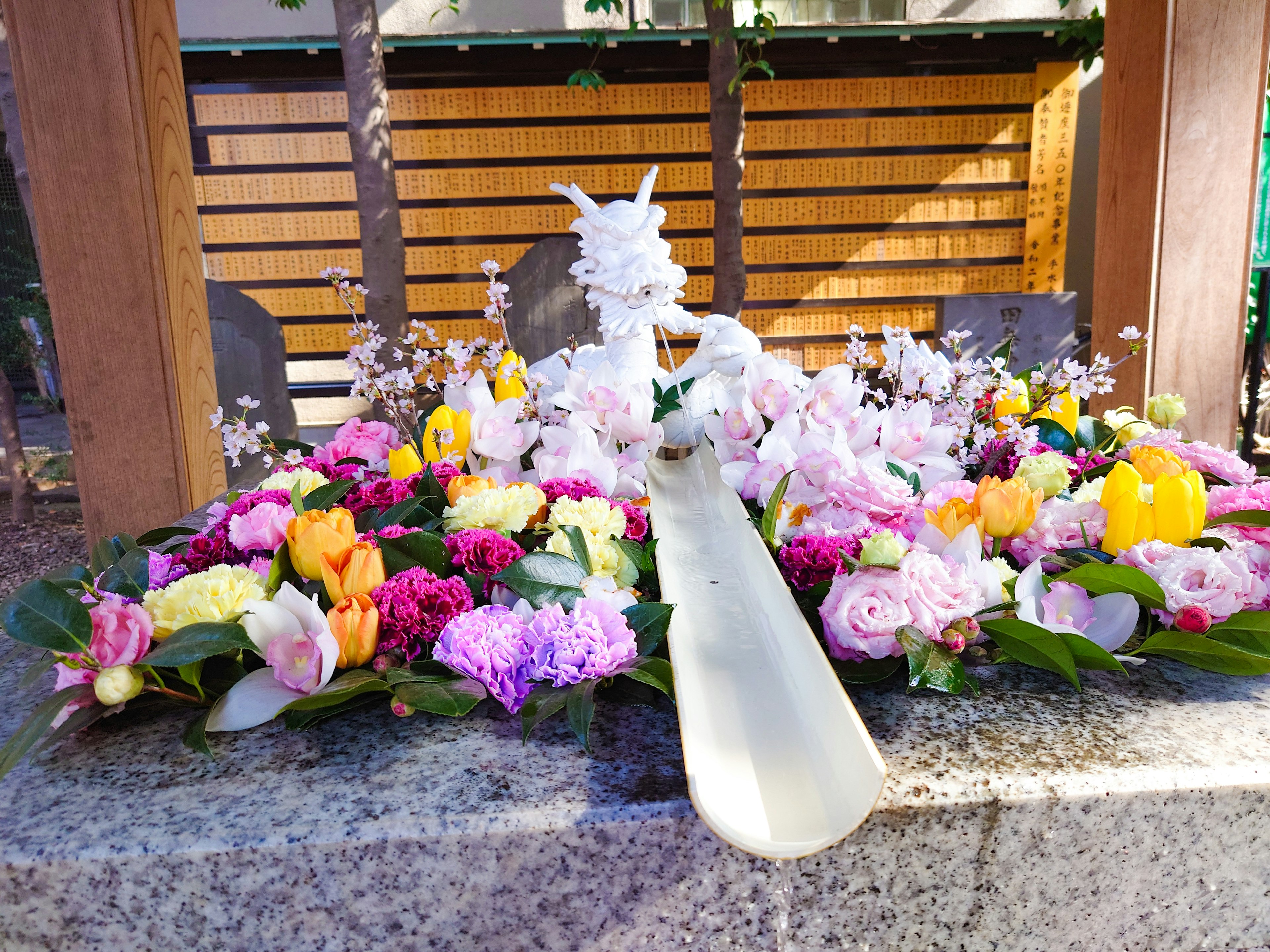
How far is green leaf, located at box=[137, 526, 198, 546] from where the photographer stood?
121 centimetres

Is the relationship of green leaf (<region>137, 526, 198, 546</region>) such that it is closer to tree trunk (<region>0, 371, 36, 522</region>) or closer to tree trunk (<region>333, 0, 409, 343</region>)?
tree trunk (<region>333, 0, 409, 343</region>)

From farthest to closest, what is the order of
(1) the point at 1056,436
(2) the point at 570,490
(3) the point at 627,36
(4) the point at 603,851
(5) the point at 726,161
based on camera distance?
(3) the point at 627,36 → (5) the point at 726,161 → (1) the point at 1056,436 → (2) the point at 570,490 → (4) the point at 603,851

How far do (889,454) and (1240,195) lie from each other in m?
1.23

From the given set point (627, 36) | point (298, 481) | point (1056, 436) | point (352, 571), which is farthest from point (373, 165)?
point (352, 571)

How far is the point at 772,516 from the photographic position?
1.04 m

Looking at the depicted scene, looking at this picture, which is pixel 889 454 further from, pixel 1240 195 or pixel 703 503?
pixel 1240 195

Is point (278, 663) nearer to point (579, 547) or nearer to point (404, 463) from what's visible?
point (579, 547)

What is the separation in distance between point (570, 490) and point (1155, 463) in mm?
764

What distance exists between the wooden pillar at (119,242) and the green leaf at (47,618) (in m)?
1.14

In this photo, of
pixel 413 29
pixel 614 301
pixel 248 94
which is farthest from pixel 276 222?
pixel 614 301

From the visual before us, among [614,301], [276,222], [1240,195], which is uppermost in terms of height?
[276,222]

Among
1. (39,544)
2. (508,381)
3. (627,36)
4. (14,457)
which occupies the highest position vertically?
(627,36)

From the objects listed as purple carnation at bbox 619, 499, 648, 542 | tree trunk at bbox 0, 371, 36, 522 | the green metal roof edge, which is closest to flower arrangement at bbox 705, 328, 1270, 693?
purple carnation at bbox 619, 499, 648, 542

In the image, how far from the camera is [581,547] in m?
0.94
